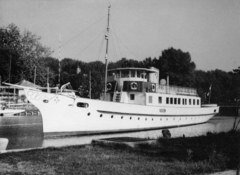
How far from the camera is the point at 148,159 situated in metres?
8.92

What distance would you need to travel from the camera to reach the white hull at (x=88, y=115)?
20031 mm

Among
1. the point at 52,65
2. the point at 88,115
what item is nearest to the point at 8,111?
the point at 88,115

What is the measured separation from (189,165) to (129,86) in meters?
17.8

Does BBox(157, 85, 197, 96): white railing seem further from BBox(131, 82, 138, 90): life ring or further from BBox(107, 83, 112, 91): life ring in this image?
BBox(107, 83, 112, 91): life ring

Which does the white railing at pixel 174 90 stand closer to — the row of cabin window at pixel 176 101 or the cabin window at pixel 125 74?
the row of cabin window at pixel 176 101

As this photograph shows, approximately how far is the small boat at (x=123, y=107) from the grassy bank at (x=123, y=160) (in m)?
9.22

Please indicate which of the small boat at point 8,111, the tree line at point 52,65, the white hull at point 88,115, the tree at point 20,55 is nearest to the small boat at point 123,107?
the white hull at point 88,115

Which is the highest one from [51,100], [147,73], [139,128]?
[147,73]

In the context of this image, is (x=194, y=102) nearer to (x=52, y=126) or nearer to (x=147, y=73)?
(x=147, y=73)

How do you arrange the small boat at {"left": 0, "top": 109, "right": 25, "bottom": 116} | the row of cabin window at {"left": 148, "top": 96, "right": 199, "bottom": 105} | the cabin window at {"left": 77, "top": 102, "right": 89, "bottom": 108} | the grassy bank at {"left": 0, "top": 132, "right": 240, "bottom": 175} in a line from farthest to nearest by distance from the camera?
the small boat at {"left": 0, "top": 109, "right": 25, "bottom": 116} → the row of cabin window at {"left": 148, "top": 96, "right": 199, "bottom": 105} → the cabin window at {"left": 77, "top": 102, "right": 89, "bottom": 108} → the grassy bank at {"left": 0, "top": 132, "right": 240, "bottom": 175}

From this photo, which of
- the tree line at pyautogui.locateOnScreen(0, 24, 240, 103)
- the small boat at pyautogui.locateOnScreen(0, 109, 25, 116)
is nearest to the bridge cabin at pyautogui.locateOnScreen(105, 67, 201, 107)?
the tree line at pyautogui.locateOnScreen(0, 24, 240, 103)

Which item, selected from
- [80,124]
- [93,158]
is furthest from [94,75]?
[93,158]

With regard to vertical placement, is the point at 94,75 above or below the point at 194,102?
above

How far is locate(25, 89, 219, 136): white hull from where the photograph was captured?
20.0 meters
